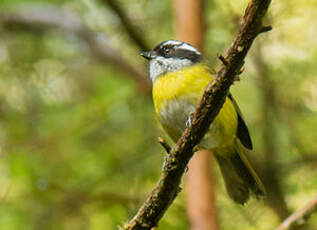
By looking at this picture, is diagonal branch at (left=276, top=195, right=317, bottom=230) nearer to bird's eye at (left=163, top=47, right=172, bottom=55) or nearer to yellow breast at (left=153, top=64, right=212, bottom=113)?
yellow breast at (left=153, top=64, right=212, bottom=113)

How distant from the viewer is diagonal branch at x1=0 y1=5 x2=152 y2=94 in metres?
5.27

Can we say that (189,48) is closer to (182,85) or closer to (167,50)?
(167,50)

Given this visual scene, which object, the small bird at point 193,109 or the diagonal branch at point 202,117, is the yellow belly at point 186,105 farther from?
the diagonal branch at point 202,117

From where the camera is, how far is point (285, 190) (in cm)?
454

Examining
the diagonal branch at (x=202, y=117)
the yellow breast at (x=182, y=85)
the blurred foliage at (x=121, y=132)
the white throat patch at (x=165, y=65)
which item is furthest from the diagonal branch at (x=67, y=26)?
the diagonal branch at (x=202, y=117)

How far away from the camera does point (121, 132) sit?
5211mm

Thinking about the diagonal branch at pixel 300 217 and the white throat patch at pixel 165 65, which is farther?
the white throat patch at pixel 165 65

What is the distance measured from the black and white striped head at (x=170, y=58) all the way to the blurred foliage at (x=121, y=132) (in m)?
0.99

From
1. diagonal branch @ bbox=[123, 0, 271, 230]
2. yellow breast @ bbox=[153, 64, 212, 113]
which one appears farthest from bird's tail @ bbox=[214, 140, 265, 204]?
diagonal branch @ bbox=[123, 0, 271, 230]

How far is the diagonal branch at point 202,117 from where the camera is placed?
191 cm

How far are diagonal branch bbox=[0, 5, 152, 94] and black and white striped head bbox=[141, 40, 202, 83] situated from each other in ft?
4.72

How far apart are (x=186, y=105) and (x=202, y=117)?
2.99 feet

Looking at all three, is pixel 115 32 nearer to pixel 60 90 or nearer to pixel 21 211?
pixel 60 90

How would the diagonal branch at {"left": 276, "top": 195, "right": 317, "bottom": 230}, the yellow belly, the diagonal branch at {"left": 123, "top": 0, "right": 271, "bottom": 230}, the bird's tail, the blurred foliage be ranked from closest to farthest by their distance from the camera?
the diagonal branch at {"left": 123, "top": 0, "right": 271, "bottom": 230}
the diagonal branch at {"left": 276, "top": 195, "right": 317, "bottom": 230}
the yellow belly
the bird's tail
the blurred foliage
